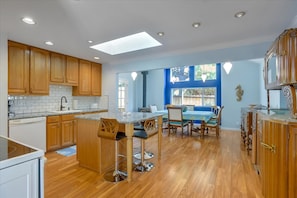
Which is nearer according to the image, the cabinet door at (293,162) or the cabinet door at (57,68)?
the cabinet door at (293,162)

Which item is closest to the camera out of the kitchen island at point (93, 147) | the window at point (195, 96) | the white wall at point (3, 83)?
the kitchen island at point (93, 147)

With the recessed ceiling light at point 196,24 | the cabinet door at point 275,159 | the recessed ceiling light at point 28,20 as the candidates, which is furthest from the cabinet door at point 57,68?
the cabinet door at point 275,159

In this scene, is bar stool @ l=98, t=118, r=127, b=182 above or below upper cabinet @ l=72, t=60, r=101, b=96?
below

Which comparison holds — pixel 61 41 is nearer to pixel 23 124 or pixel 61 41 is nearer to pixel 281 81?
pixel 23 124

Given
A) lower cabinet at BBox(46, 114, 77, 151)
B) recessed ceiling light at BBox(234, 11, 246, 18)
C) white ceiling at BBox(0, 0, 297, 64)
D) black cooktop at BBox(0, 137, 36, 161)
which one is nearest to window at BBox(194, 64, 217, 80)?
white ceiling at BBox(0, 0, 297, 64)

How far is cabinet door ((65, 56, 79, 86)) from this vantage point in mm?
4336

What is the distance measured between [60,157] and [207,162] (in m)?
2.94

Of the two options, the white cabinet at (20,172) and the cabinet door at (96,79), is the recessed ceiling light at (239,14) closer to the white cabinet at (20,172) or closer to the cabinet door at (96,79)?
the white cabinet at (20,172)

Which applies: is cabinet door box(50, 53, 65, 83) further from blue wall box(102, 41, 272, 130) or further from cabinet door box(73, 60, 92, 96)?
blue wall box(102, 41, 272, 130)

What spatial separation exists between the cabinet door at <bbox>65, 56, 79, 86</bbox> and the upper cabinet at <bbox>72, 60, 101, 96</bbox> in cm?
13

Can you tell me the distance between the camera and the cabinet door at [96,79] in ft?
16.8

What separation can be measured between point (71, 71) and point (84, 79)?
0.45 m

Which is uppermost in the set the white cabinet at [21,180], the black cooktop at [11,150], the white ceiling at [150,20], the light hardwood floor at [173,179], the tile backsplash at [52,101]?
the white ceiling at [150,20]

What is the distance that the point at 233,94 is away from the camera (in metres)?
6.41
